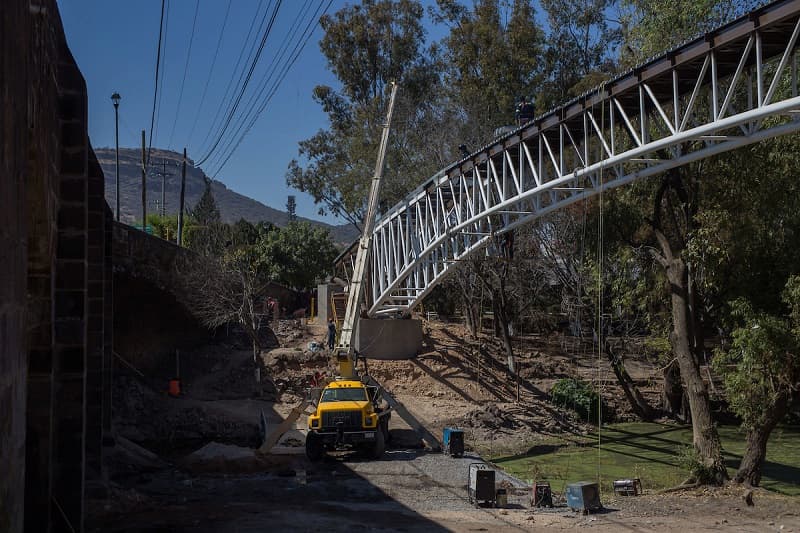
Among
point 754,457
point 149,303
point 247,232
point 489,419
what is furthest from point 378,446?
point 247,232

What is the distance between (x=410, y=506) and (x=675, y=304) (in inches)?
438

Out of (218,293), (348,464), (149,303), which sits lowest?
(348,464)

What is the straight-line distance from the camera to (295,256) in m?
67.9

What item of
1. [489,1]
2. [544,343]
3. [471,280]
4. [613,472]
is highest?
[489,1]

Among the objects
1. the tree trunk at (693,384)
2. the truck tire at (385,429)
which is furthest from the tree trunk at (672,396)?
the truck tire at (385,429)

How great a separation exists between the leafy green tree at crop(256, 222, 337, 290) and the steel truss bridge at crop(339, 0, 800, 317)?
26.2 m

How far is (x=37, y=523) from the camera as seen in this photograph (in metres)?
13.1

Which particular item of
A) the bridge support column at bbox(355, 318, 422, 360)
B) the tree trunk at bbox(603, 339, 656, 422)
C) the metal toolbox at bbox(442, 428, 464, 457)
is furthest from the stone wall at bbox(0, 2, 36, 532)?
the bridge support column at bbox(355, 318, 422, 360)

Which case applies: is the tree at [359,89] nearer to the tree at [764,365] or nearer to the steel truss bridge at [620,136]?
the steel truss bridge at [620,136]

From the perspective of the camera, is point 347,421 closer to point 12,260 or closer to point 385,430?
point 385,430

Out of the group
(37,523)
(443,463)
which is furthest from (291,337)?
(37,523)

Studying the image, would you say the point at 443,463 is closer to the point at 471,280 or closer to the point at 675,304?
the point at 675,304

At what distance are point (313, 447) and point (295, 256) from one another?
43957 millimetres

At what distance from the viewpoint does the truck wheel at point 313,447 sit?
80.7 feet
